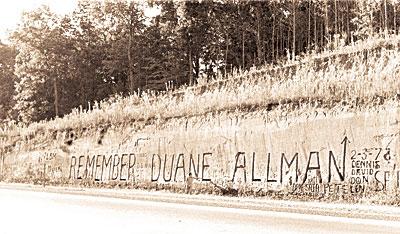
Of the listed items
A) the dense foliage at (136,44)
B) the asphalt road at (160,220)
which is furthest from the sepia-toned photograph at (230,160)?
the dense foliage at (136,44)

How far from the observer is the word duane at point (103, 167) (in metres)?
19.7

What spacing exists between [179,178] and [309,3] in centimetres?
4767

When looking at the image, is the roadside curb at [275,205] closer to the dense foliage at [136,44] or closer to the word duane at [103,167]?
the word duane at [103,167]

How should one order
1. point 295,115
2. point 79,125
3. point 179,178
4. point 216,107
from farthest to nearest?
point 79,125 < point 216,107 < point 179,178 < point 295,115

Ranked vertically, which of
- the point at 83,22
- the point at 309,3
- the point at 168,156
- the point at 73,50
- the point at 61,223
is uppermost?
the point at 309,3

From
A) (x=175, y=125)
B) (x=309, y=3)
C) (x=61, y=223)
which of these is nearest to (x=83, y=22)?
(x=309, y=3)

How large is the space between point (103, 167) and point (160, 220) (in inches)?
434

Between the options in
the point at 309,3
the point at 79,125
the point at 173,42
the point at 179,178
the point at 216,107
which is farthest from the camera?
the point at 309,3

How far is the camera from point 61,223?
10352 millimetres

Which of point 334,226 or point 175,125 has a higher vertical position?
point 175,125

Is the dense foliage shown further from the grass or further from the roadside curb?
the roadside curb

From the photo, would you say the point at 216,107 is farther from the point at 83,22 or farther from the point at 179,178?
→ the point at 83,22

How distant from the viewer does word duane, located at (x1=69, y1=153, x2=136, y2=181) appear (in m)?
19.7

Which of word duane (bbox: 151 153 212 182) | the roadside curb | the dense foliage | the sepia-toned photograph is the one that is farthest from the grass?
the dense foliage
